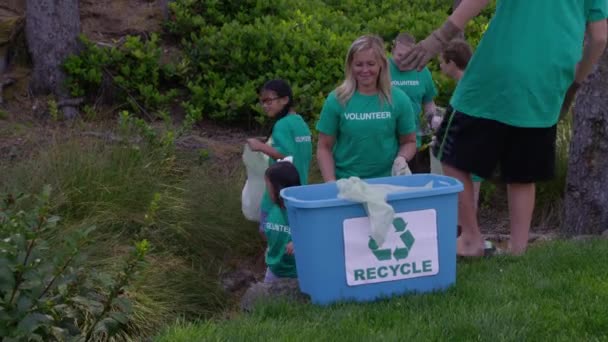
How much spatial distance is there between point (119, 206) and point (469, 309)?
8.97ft

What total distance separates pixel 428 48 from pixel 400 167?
980 millimetres

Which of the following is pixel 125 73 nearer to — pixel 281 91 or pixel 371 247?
pixel 281 91

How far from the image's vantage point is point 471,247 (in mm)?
5273

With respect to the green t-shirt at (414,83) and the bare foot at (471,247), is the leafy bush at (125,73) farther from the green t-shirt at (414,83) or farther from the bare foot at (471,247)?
the bare foot at (471,247)

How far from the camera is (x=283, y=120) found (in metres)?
5.77

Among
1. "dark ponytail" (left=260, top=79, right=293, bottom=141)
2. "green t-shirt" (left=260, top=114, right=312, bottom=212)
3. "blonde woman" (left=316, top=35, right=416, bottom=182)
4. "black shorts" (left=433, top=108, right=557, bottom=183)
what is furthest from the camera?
"dark ponytail" (left=260, top=79, right=293, bottom=141)

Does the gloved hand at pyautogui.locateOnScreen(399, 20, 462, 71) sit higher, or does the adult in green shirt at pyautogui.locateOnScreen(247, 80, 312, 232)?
the gloved hand at pyautogui.locateOnScreen(399, 20, 462, 71)

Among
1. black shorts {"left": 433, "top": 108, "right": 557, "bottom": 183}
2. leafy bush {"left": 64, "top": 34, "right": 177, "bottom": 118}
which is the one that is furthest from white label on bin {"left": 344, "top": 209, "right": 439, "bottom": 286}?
leafy bush {"left": 64, "top": 34, "right": 177, "bottom": 118}

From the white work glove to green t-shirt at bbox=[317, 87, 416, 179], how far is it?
11cm

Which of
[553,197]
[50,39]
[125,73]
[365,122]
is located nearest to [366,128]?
[365,122]

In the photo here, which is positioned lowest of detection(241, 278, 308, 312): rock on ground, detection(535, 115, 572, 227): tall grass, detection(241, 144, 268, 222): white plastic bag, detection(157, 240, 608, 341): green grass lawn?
detection(535, 115, 572, 227): tall grass

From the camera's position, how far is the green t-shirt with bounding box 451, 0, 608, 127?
15.7ft

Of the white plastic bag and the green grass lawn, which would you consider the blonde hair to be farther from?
the green grass lawn

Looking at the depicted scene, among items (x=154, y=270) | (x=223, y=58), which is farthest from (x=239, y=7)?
(x=154, y=270)
